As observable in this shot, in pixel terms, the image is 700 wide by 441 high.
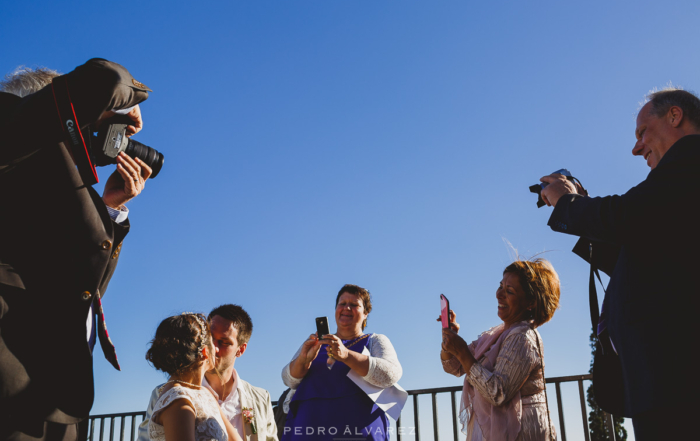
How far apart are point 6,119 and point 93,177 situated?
23 cm

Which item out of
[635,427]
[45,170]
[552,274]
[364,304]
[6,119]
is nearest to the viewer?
[6,119]

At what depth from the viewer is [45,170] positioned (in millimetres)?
1363

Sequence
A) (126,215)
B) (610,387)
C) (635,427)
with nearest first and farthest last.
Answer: (126,215) < (635,427) < (610,387)

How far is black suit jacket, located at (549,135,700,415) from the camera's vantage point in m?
1.71

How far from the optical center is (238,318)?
3.59 metres

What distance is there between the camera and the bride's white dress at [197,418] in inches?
88.8

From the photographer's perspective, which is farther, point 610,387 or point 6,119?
point 610,387

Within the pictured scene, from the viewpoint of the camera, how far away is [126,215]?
65.1 inches

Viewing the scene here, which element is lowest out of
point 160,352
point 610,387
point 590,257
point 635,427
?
point 635,427

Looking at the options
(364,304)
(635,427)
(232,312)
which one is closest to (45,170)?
(635,427)

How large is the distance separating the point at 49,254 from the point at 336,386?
2.57 m

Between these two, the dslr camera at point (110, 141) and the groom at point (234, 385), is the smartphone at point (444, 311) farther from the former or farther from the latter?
the dslr camera at point (110, 141)

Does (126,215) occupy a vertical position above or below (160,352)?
above

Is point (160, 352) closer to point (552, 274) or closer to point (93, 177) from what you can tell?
point (93, 177)
